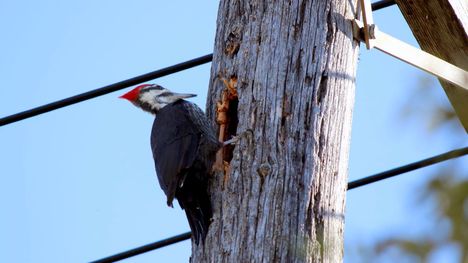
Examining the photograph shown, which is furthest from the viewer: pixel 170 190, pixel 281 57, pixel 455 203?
pixel 170 190

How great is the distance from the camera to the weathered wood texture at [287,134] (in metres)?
3.63

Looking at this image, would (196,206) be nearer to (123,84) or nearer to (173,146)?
(173,146)

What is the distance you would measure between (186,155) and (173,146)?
0.13 metres

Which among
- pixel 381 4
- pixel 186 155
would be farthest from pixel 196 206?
pixel 381 4

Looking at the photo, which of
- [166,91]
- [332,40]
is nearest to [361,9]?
[332,40]

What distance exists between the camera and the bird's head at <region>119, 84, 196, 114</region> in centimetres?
600

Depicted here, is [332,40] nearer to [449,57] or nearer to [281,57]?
[281,57]

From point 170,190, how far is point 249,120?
803 millimetres

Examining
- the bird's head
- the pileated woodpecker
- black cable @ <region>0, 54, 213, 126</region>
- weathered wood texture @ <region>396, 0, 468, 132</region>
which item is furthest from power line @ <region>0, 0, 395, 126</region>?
weathered wood texture @ <region>396, 0, 468, 132</region>

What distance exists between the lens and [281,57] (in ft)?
13.3

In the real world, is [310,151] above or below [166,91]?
below

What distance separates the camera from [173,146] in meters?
4.99

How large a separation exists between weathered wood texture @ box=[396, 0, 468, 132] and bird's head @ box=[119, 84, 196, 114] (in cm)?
191

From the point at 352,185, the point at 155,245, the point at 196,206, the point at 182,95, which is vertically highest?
the point at 182,95
